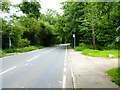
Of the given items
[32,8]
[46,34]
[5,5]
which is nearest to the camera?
[5,5]

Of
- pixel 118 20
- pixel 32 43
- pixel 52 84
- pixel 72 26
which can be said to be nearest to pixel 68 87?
pixel 52 84

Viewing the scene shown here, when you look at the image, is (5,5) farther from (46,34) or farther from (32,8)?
(46,34)

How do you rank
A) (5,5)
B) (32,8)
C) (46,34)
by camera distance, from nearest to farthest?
(5,5)
(32,8)
(46,34)

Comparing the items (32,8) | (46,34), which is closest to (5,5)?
(32,8)

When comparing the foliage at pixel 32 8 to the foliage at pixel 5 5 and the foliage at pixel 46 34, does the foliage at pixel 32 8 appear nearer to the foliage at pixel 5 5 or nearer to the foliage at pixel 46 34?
the foliage at pixel 46 34

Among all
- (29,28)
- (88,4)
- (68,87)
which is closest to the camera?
(68,87)

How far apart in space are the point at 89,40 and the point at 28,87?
101 ft

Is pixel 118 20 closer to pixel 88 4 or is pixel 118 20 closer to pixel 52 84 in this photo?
pixel 88 4

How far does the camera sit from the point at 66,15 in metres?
44.7

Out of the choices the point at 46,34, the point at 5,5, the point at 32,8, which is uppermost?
the point at 32,8

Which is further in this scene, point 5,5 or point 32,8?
point 32,8

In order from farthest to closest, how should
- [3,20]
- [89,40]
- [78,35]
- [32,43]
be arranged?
[32,43]
[78,35]
[89,40]
[3,20]

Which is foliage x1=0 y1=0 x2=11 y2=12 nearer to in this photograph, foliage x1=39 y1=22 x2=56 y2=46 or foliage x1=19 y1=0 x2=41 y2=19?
foliage x1=19 y1=0 x2=41 y2=19

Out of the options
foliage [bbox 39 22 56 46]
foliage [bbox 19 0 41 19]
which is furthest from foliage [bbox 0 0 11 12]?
foliage [bbox 39 22 56 46]
